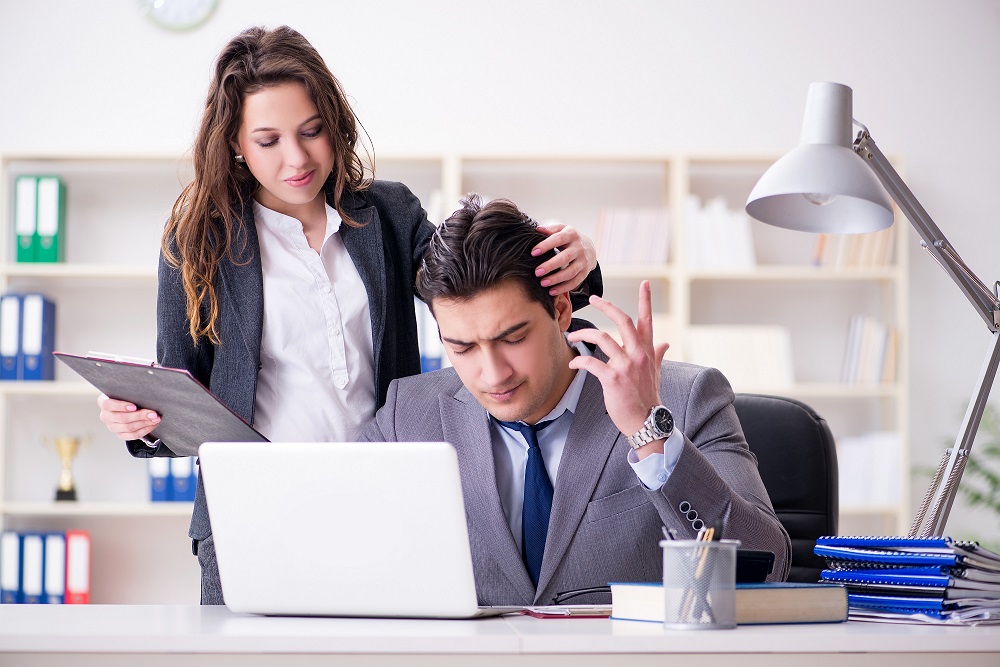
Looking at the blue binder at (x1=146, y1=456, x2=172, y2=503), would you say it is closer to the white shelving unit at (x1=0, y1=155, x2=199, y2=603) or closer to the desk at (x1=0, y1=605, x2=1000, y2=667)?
the white shelving unit at (x1=0, y1=155, x2=199, y2=603)

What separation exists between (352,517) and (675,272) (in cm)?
299

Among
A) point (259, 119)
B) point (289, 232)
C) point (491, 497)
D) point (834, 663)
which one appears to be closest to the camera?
point (834, 663)

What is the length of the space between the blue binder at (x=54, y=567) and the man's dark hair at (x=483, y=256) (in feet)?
8.97

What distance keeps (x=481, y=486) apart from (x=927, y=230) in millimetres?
800

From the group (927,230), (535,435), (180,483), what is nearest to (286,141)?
(535,435)

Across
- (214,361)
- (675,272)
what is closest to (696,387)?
(214,361)

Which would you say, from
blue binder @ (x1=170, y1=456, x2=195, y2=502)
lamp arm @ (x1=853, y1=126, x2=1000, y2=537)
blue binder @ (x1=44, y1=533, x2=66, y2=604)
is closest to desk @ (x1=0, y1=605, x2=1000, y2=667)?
lamp arm @ (x1=853, y1=126, x2=1000, y2=537)

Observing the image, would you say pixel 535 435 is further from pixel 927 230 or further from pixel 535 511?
pixel 927 230

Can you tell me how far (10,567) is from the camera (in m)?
3.87

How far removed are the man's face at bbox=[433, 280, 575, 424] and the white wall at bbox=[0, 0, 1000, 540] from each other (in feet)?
8.78

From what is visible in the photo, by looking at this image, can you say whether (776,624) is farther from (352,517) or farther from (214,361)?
(214,361)

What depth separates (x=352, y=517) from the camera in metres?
1.15

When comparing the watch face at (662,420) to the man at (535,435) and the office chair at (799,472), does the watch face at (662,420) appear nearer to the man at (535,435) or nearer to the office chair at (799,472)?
the man at (535,435)

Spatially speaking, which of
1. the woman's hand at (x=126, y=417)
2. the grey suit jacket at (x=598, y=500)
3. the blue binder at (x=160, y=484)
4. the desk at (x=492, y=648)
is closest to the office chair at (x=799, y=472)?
the grey suit jacket at (x=598, y=500)
